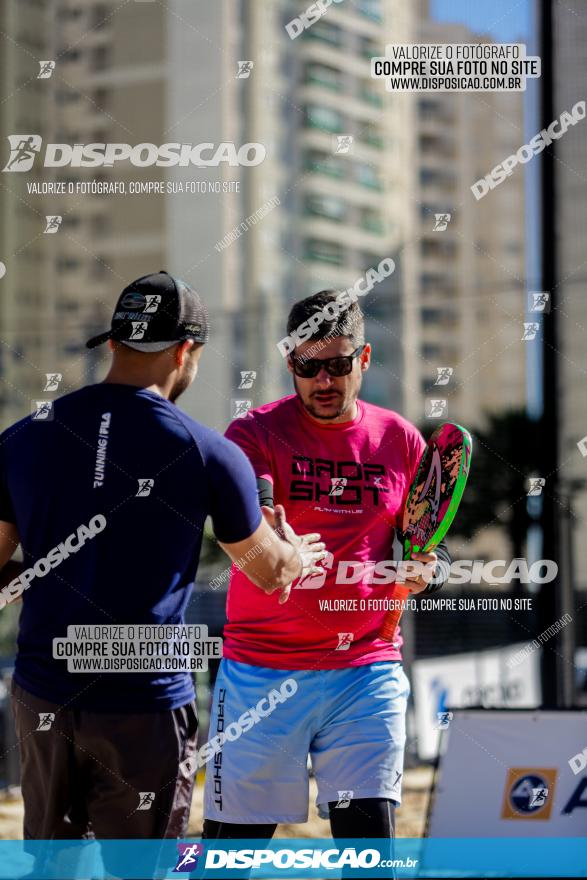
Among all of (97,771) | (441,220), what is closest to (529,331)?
(441,220)

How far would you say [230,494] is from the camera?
2844 millimetres

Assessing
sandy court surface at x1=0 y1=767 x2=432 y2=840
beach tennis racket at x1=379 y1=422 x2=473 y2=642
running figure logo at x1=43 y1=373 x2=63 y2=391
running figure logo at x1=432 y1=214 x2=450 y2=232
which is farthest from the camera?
sandy court surface at x1=0 y1=767 x2=432 y2=840

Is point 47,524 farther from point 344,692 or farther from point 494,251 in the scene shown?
point 494,251

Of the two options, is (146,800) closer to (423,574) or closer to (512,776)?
(423,574)

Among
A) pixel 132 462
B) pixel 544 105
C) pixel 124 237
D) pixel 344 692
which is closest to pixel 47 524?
pixel 132 462

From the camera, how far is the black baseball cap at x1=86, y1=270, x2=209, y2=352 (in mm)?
2896

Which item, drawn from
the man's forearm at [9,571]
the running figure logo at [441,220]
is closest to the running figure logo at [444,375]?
the running figure logo at [441,220]

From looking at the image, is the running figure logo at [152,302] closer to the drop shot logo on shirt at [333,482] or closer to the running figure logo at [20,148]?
the drop shot logo on shirt at [333,482]

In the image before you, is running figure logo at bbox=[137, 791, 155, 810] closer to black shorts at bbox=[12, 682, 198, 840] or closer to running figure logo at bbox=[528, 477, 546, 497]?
black shorts at bbox=[12, 682, 198, 840]

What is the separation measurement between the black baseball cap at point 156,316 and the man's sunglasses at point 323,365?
73 cm

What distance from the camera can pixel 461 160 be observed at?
55.3 m

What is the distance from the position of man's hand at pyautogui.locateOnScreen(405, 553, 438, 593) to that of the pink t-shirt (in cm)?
8

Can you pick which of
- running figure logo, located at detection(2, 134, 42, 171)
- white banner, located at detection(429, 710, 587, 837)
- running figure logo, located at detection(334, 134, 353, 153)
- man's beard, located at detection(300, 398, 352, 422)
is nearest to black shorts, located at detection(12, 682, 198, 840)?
man's beard, located at detection(300, 398, 352, 422)

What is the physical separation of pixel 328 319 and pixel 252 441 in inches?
17.8
